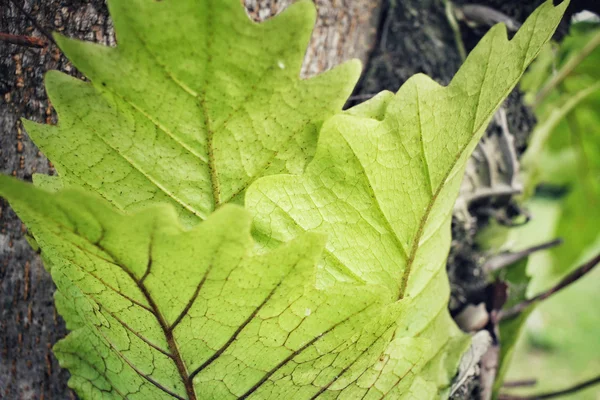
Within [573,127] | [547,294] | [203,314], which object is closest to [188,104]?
[203,314]

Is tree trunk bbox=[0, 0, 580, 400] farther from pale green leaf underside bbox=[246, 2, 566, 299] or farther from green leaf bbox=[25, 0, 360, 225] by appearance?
pale green leaf underside bbox=[246, 2, 566, 299]

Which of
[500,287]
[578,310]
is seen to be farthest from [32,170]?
[578,310]

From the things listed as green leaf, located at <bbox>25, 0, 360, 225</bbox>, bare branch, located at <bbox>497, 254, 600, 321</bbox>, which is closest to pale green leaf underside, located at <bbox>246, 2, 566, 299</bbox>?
green leaf, located at <bbox>25, 0, 360, 225</bbox>

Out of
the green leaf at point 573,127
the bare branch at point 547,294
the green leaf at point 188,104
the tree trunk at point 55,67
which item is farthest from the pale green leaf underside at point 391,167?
the green leaf at point 573,127

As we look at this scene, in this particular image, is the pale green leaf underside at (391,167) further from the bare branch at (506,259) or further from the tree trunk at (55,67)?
the bare branch at (506,259)

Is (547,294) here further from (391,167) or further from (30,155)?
(30,155)
